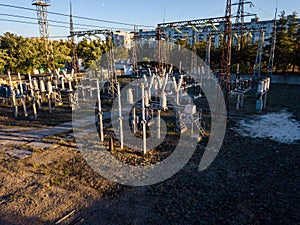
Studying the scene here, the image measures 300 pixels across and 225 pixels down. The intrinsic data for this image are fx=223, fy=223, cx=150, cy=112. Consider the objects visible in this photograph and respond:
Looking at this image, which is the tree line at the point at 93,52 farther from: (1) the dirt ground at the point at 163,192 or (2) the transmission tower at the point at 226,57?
(1) the dirt ground at the point at 163,192

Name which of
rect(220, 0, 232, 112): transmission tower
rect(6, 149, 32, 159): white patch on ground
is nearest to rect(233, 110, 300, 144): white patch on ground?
rect(220, 0, 232, 112): transmission tower

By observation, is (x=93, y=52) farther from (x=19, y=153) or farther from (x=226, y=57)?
(x=19, y=153)

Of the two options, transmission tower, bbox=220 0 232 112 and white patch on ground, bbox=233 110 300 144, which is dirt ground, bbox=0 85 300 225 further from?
transmission tower, bbox=220 0 232 112

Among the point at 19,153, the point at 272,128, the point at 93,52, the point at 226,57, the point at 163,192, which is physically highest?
the point at 93,52

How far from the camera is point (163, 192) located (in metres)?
7.34

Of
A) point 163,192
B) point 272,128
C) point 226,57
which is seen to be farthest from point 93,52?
point 163,192

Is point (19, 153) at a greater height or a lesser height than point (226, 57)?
lesser

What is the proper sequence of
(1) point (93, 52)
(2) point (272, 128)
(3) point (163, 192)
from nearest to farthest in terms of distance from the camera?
(3) point (163, 192), (2) point (272, 128), (1) point (93, 52)

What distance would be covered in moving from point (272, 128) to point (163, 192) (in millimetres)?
9228

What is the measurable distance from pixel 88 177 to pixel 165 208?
3.32 metres

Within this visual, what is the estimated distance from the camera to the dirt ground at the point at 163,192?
244 inches

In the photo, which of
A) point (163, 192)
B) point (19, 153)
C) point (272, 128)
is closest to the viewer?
point (163, 192)

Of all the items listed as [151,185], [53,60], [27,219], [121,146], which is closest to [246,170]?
[151,185]

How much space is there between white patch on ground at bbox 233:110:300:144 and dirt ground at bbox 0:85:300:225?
139 centimetres
